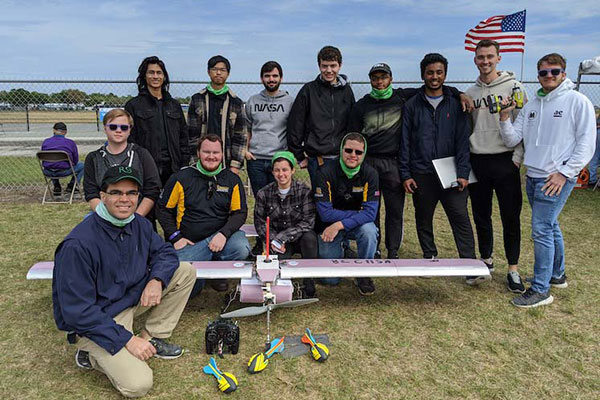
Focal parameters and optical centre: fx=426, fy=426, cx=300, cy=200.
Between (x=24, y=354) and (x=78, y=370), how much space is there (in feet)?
1.73

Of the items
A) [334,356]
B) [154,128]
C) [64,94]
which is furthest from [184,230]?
[64,94]

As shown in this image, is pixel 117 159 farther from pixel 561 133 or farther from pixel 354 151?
pixel 561 133

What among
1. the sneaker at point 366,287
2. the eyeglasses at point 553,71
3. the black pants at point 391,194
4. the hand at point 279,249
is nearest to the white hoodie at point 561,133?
the eyeglasses at point 553,71

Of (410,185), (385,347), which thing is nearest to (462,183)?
(410,185)

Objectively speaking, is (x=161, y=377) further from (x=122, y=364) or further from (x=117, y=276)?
(x=117, y=276)

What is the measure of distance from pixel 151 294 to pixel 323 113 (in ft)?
8.40

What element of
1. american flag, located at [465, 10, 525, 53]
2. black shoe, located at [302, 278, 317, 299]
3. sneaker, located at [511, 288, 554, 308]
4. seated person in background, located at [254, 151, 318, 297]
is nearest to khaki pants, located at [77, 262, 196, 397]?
seated person in background, located at [254, 151, 318, 297]

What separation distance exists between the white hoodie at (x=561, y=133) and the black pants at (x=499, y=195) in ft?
0.89

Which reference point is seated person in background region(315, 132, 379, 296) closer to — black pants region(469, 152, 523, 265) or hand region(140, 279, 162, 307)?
black pants region(469, 152, 523, 265)

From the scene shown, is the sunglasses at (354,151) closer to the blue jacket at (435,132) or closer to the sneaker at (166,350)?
the blue jacket at (435,132)

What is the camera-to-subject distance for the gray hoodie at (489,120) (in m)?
4.03

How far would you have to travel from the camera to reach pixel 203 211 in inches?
160

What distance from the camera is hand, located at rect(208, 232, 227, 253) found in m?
3.93

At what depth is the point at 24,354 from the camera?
123 inches
